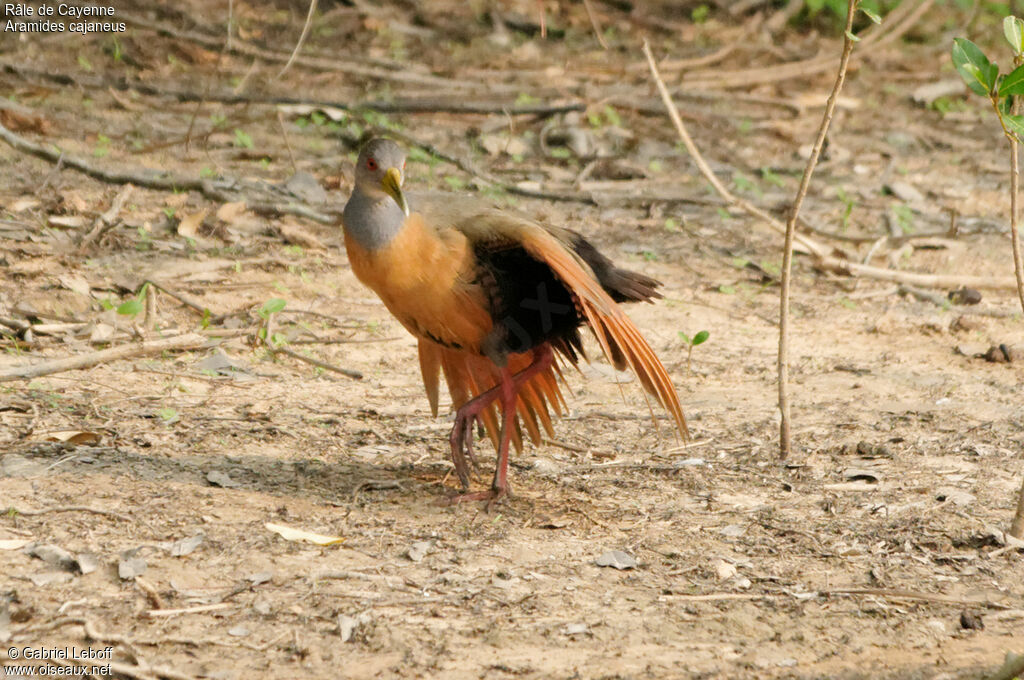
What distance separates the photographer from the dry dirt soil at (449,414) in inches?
133

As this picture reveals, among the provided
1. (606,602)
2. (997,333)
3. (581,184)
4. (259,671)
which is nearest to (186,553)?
(259,671)

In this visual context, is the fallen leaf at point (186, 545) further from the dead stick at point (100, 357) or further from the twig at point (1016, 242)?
the twig at point (1016, 242)

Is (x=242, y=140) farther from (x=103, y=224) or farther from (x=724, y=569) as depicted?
(x=724, y=569)

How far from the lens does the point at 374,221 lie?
13.3 ft

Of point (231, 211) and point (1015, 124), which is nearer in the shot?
point (1015, 124)

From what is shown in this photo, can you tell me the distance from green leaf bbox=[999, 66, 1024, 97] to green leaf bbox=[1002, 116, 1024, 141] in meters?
0.09

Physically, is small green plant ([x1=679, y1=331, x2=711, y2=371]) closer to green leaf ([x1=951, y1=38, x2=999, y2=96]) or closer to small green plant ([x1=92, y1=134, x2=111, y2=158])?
green leaf ([x1=951, y1=38, x2=999, y2=96])

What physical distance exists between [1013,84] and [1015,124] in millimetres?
130

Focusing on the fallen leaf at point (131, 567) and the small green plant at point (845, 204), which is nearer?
the fallen leaf at point (131, 567)

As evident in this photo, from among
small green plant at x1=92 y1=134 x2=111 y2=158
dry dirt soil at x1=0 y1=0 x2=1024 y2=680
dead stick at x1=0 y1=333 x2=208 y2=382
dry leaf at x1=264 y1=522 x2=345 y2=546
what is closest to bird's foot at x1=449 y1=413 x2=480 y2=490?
dry dirt soil at x1=0 y1=0 x2=1024 y2=680

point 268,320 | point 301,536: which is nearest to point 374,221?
point 301,536

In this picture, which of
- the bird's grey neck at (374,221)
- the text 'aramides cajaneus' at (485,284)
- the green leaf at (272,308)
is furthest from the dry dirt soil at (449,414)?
the bird's grey neck at (374,221)

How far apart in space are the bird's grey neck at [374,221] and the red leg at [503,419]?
0.71 meters

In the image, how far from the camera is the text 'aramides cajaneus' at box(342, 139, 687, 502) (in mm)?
4047
